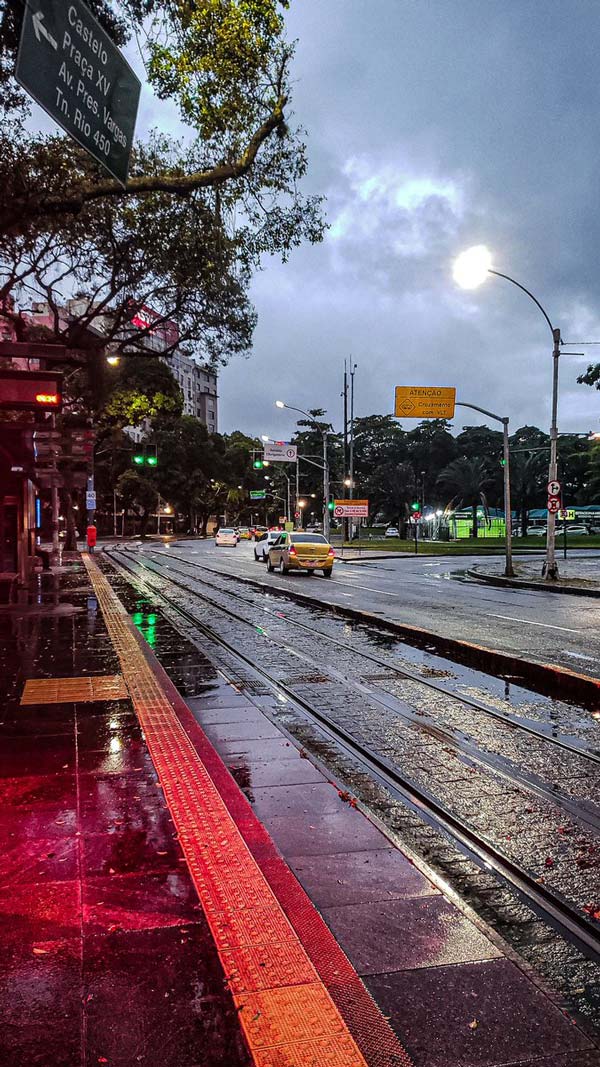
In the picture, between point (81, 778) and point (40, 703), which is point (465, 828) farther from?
point (40, 703)

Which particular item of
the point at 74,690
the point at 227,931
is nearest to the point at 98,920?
the point at 227,931

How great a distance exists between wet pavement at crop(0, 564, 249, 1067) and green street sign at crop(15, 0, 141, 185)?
420 cm

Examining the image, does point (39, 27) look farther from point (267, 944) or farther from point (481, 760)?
point (481, 760)

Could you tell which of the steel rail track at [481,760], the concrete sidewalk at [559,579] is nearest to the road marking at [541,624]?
the steel rail track at [481,760]

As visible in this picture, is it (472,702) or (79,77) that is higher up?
(79,77)

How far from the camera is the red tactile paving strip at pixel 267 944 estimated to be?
2557 mm

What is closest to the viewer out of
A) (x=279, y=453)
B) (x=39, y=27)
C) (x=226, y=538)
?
(x=39, y=27)

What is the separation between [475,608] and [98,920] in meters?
14.8

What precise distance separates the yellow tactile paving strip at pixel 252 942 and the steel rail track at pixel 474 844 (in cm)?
129

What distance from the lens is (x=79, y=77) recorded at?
458cm

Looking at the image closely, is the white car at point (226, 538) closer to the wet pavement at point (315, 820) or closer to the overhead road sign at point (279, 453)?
the overhead road sign at point (279, 453)

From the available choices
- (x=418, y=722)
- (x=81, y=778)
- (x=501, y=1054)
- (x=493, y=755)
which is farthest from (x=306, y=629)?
(x=501, y=1054)

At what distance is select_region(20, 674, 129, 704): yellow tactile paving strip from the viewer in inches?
303

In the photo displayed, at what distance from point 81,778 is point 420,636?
790 cm
